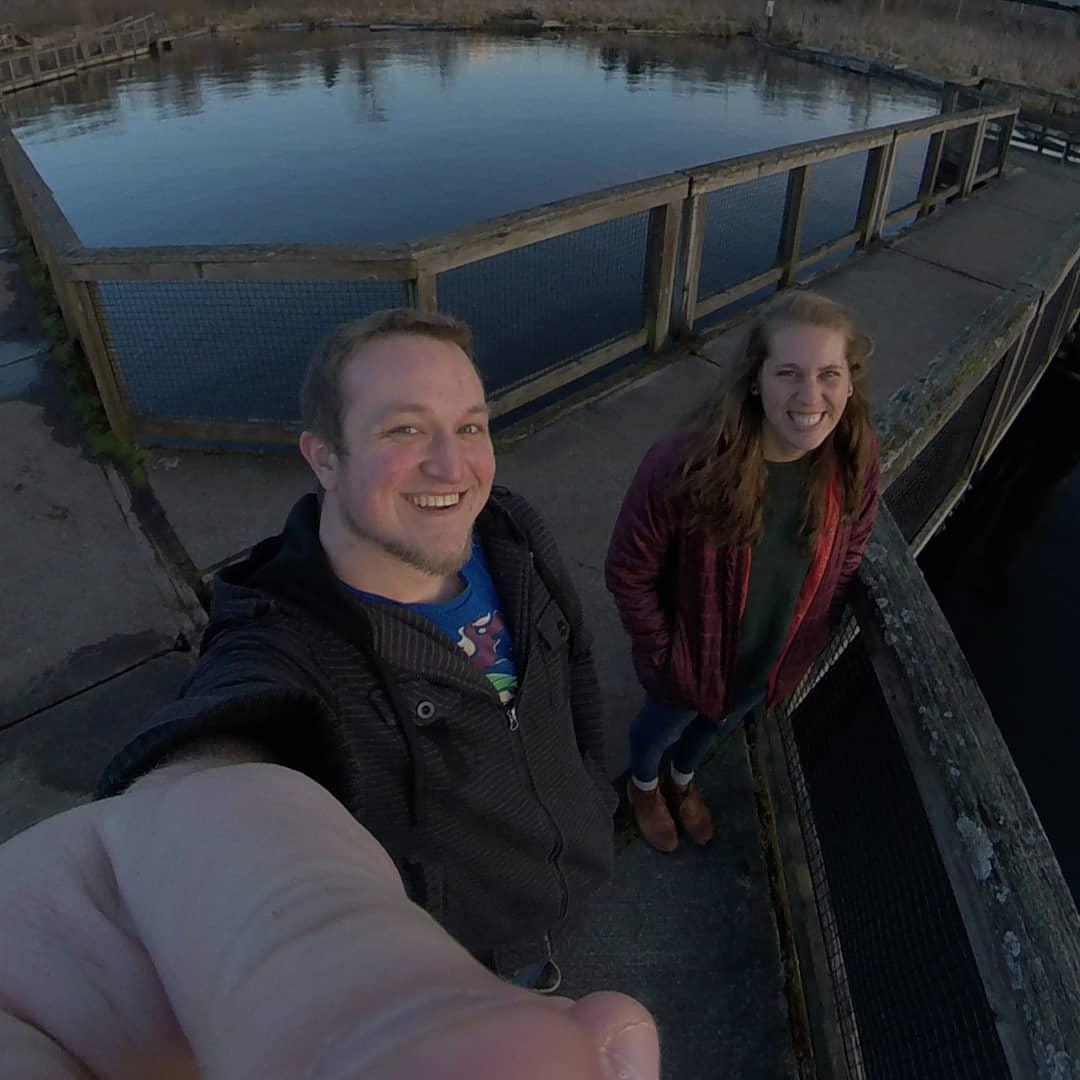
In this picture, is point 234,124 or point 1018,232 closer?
point 1018,232

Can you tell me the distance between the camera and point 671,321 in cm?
516

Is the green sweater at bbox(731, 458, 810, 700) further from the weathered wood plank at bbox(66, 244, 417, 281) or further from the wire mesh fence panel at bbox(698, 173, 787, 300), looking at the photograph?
the wire mesh fence panel at bbox(698, 173, 787, 300)

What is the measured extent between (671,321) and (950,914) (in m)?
3.86

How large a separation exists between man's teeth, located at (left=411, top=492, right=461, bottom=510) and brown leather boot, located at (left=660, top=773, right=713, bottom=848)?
1.56 metres

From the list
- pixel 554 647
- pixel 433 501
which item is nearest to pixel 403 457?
pixel 433 501

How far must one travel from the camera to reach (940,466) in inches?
172

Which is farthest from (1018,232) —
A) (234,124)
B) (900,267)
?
(234,124)

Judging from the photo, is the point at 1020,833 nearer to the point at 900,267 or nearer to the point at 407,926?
the point at 407,926

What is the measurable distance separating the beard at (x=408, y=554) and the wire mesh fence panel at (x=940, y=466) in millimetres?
2942

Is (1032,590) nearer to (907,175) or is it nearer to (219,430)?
(219,430)

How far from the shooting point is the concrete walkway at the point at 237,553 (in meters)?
2.04

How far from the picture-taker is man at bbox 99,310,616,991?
1.12 m

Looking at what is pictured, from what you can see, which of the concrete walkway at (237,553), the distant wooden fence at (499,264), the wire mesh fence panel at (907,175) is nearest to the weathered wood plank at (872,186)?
the distant wooden fence at (499,264)

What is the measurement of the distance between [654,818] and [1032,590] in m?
5.50
